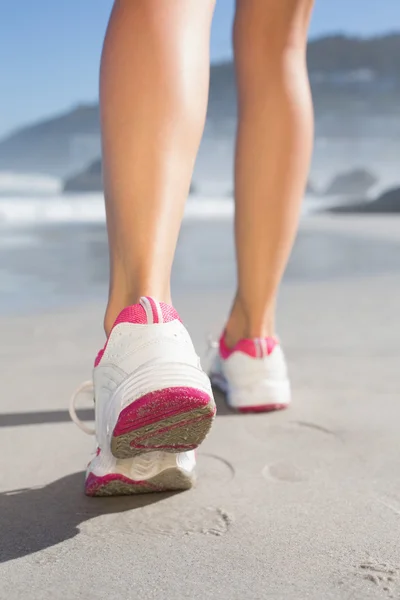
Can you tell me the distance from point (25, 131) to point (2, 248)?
852 inches

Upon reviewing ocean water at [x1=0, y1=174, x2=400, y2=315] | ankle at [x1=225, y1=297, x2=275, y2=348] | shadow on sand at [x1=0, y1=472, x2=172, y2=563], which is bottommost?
ocean water at [x1=0, y1=174, x2=400, y2=315]

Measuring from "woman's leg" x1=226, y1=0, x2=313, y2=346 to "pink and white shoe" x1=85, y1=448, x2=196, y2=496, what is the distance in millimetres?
407

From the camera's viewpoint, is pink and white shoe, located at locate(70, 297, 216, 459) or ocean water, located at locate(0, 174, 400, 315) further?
ocean water, located at locate(0, 174, 400, 315)

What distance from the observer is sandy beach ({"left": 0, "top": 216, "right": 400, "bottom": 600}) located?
55cm

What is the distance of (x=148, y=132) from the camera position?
70 centimetres

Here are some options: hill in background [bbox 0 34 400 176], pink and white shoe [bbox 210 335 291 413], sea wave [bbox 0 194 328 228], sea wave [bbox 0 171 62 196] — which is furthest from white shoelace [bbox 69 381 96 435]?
hill in background [bbox 0 34 400 176]

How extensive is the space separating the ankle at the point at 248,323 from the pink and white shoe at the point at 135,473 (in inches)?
15.3

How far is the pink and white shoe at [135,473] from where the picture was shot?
0.69m

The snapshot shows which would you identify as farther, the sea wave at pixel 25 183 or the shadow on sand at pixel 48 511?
the sea wave at pixel 25 183

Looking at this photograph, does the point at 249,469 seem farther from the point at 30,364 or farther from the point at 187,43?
the point at 30,364

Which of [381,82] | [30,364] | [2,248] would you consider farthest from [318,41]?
[30,364]

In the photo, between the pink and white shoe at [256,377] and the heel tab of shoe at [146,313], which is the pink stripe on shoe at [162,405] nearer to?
the heel tab of shoe at [146,313]

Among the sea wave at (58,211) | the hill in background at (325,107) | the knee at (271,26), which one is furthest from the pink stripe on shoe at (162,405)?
the hill in background at (325,107)

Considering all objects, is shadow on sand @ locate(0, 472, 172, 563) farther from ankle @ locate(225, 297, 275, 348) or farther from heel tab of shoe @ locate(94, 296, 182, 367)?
ankle @ locate(225, 297, 275, 348)
